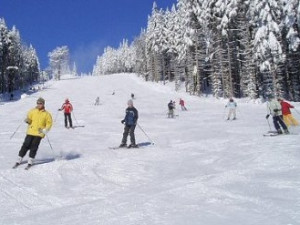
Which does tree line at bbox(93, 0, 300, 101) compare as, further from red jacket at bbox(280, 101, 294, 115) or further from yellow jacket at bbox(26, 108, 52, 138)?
yellow jacket at bbox(26, 108, 52, 138)

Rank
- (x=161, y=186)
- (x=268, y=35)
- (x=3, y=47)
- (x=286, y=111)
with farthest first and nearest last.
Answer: (x=3, y=47), (x=268, y=35), (x=286, y=111), (x=161, y=186)

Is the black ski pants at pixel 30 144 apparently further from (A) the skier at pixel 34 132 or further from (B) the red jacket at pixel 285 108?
(B) the red jacket at pixel 285 108

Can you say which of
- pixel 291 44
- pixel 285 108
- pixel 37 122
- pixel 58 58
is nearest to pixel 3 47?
pixel 291 44

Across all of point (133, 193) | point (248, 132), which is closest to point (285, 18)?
point (248, 132)

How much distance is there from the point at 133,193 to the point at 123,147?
7.65 m

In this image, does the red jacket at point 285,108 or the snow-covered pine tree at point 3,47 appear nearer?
the red jacket at point 285,108

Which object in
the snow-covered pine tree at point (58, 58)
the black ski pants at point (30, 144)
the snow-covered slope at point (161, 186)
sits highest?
the snow-covered pine tree at point (58, 58)

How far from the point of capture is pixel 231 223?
5.70 metres

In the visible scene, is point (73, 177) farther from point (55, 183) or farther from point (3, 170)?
point (3, 170)

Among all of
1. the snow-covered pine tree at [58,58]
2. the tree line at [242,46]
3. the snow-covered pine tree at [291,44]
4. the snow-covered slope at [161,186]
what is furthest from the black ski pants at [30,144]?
the snow-covered pine tree at [58,58]

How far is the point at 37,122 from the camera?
1111cm

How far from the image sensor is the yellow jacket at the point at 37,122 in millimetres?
11064

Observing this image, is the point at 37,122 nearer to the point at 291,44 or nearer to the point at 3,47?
the point at 291,44

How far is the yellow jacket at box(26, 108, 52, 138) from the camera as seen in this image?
11.1 meters
